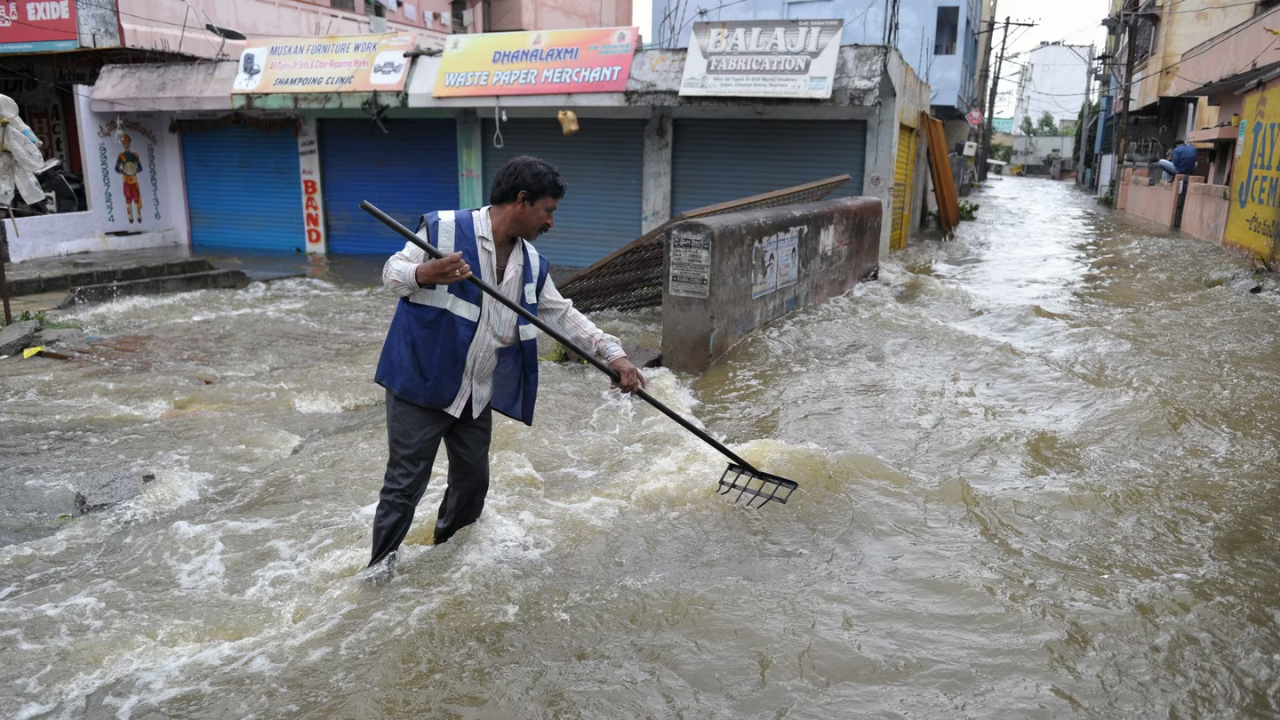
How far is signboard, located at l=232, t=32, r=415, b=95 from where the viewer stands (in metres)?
13.0

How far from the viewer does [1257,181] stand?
39.0 feet

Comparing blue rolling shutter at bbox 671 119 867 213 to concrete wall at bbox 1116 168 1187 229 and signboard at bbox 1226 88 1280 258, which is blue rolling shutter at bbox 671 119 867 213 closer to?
signboard at bbox 1226 88 1280 258

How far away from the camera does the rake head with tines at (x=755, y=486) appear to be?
4270mm

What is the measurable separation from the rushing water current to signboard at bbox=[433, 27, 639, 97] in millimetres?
5619

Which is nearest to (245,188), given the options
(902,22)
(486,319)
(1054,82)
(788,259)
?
(788,259)

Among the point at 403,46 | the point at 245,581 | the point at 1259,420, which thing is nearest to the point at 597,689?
the point at 245,581

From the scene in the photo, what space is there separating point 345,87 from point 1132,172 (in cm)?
2155

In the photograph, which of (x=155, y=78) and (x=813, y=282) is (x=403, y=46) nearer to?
(x=155, y=78)

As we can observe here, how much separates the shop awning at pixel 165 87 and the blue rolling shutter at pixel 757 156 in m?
7.54

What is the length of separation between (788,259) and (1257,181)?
7.91 metres

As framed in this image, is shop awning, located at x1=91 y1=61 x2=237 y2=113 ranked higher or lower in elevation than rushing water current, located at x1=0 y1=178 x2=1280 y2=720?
higher

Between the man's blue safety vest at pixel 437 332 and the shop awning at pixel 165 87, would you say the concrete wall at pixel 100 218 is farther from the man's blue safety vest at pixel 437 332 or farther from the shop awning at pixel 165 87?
the man's blue safety vest at pixel 437 332

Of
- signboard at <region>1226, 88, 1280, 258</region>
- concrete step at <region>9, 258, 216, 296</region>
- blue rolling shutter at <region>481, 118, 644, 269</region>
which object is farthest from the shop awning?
signboard at <region>1226, 88, 1280, 258</region>

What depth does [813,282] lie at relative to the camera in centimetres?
945
